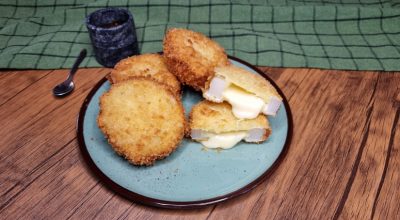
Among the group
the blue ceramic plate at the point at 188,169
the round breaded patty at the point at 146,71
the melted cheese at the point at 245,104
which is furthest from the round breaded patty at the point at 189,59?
the blue ceramic plate at the point at 188,169

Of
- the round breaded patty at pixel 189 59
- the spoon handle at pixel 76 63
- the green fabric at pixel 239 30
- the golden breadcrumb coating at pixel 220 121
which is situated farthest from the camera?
the green fabric at pixel 239 30

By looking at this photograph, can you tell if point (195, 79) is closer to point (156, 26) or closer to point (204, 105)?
point (204, 105)

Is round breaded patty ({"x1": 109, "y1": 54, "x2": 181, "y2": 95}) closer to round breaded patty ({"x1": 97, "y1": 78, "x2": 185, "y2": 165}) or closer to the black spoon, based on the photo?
round breaded patty ({"x1": 97, "y1": 78, "x2": 185, "y2": 165})

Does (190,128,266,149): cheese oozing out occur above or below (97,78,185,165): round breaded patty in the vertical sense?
below

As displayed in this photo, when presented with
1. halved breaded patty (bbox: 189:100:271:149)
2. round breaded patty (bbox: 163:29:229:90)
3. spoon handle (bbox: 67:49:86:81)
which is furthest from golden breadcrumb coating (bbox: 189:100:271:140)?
spoon handle (bbox: 67:49:86:81)

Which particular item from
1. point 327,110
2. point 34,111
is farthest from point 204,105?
point 34,111

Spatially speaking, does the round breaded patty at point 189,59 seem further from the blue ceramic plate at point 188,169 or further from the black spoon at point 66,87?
the black spoon at point 66,87
